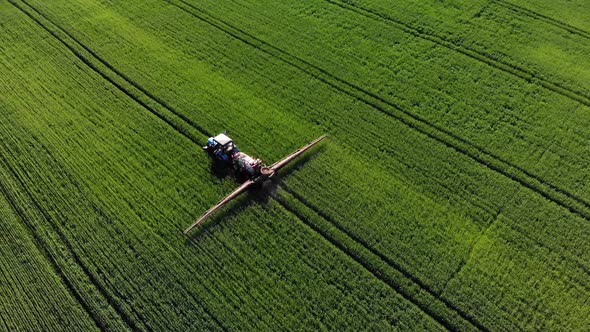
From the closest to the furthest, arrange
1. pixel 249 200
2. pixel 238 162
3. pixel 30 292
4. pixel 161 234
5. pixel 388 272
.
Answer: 1. pixel 388 272
2. pixel 30 292
3. pixel 161 234
4. pixel 249 200
5. pixel 238 162

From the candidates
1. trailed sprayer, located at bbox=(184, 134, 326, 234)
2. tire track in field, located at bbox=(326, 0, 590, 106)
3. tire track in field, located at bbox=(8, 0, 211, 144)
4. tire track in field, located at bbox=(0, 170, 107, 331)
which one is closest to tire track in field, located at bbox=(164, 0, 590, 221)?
trailed sprayer, located at bbox=(184, 134, 326, 234)

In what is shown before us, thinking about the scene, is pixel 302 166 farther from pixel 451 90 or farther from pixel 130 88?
pixel 130 88

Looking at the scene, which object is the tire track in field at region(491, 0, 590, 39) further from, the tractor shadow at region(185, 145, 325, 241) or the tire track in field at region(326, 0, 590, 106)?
the tractor shadow at region(185, 145, 325, 241)

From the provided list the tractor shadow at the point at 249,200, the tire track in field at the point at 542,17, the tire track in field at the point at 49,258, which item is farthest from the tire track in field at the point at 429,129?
the tire track in field at the point at 49,258

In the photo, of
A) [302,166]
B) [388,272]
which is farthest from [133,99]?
[388,272]

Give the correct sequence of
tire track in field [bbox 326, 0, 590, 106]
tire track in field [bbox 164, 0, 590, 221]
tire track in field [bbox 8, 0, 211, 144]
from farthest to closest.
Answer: tire track in field [bbox 326, 0, 590, 106] < tire track in field [bbox 8, 0, 211, 144] < tire track in field [bbox 164, 0, 590, 221]

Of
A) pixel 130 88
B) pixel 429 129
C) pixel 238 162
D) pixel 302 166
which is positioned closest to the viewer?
pixel 238 162
